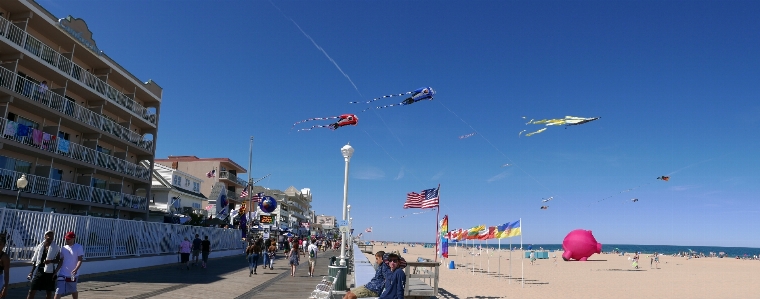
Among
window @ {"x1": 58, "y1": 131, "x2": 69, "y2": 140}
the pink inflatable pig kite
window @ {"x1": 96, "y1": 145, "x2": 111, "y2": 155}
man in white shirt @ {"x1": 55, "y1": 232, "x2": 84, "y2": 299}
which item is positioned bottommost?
man in white shirt @ {"x1": 55, "y1": 232, "x2": 84, "y2": 299}

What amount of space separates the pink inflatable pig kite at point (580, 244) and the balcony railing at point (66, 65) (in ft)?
115

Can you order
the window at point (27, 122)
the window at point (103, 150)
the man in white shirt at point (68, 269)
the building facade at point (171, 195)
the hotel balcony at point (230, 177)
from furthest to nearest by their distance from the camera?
the hotel balcony at point (230, 177), the building facade at point (171, 195), the window at point (103, 150), the window at point (27, 122), the man in white shirt at point (68, 269)

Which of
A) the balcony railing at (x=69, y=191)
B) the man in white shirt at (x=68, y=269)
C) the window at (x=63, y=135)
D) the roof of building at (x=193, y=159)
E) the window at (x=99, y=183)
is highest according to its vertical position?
the roof of building at (x=193, y=159)

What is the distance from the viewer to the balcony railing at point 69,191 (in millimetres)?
23000

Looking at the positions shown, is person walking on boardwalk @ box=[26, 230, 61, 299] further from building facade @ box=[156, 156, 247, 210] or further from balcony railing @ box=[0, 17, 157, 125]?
building facade @ box=[156, 156, 247, 210]

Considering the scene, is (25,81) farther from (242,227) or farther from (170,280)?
(242,227)

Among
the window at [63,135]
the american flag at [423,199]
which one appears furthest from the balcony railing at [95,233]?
the american flag at [423,199]

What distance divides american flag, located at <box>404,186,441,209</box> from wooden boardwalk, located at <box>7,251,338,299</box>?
924cm

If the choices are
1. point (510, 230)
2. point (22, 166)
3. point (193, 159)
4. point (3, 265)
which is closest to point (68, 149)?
point (22, 166)

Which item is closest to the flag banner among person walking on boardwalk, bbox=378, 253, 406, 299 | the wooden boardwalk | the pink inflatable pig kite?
the wooden boardwalk

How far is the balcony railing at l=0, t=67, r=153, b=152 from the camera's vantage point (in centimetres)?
2250

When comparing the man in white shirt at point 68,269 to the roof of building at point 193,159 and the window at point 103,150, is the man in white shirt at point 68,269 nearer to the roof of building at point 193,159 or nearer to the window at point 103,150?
the window at point 103,150

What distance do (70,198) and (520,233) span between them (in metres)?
25.3

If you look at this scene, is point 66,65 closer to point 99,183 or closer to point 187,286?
point 99,183
